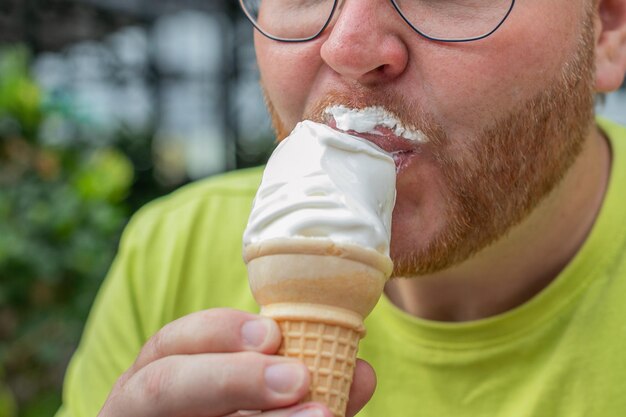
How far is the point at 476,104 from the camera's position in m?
1.65

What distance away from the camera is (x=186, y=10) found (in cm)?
747

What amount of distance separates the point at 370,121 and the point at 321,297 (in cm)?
43

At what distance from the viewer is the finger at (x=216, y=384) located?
Answer: 4.09ft

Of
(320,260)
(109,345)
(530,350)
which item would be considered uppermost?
(320,260)

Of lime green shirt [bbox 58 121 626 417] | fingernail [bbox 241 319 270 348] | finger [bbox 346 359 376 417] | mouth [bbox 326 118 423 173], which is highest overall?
mouth [bbox 326 118 423 173]

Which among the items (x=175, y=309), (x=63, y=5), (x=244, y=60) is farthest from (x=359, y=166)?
(x=244, y=60)

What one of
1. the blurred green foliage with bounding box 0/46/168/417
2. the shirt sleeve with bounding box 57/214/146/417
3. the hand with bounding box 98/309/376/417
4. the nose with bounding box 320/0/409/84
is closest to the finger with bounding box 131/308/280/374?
the hand with bounding box 98/309/376/417

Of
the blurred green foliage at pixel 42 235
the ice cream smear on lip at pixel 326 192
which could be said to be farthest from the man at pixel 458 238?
the blurred green foliage at pixel 42 235

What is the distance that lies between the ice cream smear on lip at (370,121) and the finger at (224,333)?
0.47 m

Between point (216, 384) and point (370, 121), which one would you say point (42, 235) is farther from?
point (216, 384)

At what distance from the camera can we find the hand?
1.25m

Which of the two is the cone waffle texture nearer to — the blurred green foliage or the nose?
the nose

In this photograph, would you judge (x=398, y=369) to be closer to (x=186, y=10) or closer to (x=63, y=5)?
(x=63, y=5)

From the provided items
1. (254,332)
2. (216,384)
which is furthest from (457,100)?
(216,384)
